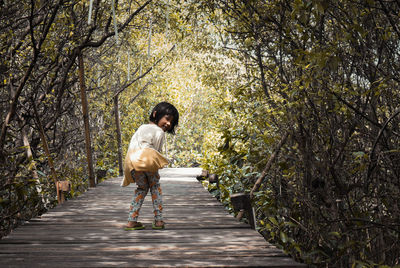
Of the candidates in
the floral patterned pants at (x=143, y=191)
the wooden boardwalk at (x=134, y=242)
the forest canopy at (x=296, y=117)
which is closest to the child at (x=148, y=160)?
the floral patterned pants at (x=143, y=191)

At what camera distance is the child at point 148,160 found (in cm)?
484

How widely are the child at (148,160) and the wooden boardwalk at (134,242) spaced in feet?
0.80

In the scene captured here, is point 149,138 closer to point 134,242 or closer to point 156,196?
point 156,196

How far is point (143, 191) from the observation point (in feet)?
16.5

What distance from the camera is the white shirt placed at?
4.94 metres

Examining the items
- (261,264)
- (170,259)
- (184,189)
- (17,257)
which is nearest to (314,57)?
(261,264)

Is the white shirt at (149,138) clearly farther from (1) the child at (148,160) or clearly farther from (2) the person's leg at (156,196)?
(2) the person's leg at (156,196)

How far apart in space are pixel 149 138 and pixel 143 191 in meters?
0.60

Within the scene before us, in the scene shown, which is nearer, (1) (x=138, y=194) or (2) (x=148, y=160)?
(2) (x=148, y=160)

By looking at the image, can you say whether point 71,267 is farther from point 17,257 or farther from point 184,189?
point 184,189

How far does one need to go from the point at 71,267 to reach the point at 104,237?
1.11 metres

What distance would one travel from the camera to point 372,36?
5.12 meters

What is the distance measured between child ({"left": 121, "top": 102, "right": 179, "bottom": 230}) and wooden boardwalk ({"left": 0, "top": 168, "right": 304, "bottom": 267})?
0.80 feet

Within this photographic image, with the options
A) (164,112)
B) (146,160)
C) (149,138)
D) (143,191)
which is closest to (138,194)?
(143,191)
